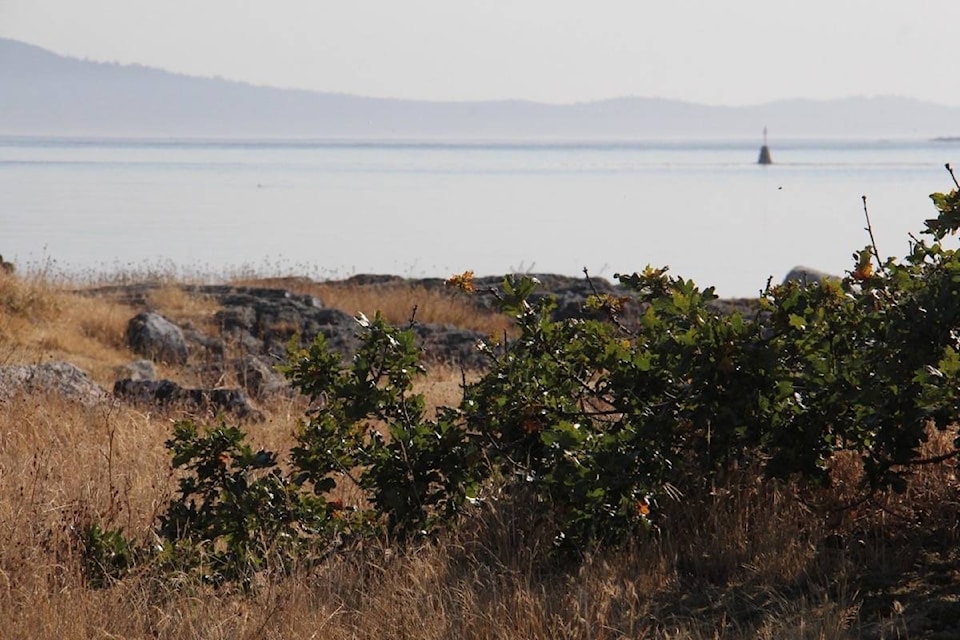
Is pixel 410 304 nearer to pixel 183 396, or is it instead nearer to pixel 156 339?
pixel 156 339

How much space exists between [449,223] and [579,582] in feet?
132

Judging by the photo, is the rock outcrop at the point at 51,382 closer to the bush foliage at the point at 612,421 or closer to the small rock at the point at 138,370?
the small rock at the point at 138,370

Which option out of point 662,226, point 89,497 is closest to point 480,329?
point 89,497

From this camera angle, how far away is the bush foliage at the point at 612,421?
15.1 feet

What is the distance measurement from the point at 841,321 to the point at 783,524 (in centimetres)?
84

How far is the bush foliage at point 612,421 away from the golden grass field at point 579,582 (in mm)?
162

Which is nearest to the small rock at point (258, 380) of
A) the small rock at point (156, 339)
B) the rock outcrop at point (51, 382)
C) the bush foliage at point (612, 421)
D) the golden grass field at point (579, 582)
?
the rock outcrop at point (51, 382)

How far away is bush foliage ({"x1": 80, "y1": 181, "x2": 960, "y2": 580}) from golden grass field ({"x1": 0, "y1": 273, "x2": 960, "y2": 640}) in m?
0.16

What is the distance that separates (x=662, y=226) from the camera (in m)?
43.9

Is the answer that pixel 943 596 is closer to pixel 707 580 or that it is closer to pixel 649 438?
pixel 707 580

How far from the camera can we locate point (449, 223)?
44.7 metres

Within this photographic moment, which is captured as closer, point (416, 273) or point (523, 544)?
point (523, 544)

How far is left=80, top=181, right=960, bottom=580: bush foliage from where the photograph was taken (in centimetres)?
461

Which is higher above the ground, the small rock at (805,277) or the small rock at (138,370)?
the small rock at (805,277)
